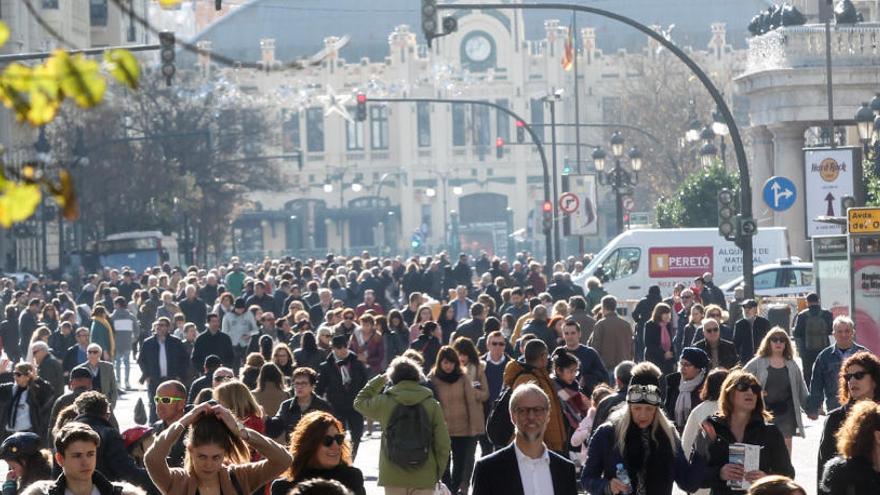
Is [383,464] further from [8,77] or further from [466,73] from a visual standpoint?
[466,73]

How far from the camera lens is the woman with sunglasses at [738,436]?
1003 cm

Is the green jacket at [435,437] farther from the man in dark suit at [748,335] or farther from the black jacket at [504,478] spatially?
the man in dark suit at [748,335]

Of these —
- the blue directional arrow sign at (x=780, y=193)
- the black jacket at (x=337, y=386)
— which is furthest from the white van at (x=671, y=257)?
the black jacket at (x=337, y=386)

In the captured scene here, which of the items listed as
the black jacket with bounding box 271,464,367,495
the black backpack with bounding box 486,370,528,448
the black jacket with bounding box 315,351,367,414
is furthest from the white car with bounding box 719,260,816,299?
the black jacket with bounding box 271,464,367,495

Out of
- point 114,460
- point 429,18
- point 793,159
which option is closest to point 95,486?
point 114,460

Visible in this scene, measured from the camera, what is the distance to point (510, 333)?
2442 centimetres

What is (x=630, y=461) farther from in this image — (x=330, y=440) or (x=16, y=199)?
(x=16, y=199)

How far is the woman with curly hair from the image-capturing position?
29.1 feet

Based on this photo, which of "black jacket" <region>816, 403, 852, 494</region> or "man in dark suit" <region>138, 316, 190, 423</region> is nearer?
"black jacket" <region>816, 403, 852, 494</region>

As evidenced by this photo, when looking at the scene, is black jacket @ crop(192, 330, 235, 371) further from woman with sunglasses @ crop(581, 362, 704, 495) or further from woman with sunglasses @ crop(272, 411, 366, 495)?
woman with sunglasses @ crop(272, 411, 366, 495)

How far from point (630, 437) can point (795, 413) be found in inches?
225

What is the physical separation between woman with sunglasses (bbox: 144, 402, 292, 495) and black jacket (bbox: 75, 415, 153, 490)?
78.2 inches

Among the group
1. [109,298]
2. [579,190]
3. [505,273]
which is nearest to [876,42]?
[505,273]

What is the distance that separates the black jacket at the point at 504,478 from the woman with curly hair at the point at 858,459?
125 cm
